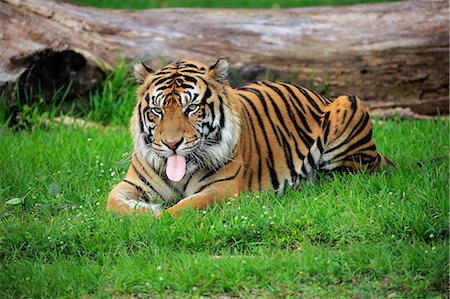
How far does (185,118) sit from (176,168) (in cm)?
39

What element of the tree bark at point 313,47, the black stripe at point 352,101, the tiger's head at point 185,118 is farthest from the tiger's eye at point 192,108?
the tree bark at point 313,47

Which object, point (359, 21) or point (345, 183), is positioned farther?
point (359, 21)

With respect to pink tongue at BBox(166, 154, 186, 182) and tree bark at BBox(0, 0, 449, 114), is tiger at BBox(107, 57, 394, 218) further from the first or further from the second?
tree bark at BBox(0, 0, 449, 114)

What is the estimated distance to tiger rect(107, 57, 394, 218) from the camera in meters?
6.46

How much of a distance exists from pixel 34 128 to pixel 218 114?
3021mm

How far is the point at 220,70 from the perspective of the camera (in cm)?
671

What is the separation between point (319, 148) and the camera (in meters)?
7.34

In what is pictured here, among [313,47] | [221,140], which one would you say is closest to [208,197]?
[221,140]

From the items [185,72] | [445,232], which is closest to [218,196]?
[185,72]

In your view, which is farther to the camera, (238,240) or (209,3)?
(209,3)

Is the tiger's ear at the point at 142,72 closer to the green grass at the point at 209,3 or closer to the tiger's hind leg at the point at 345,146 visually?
the tiger's hind leg at the point at 345,146

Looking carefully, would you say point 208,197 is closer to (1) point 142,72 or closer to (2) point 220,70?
(2) point 220,70

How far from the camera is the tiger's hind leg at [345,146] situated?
7301mm

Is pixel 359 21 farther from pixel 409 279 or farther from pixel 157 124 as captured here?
pixel 409 279
